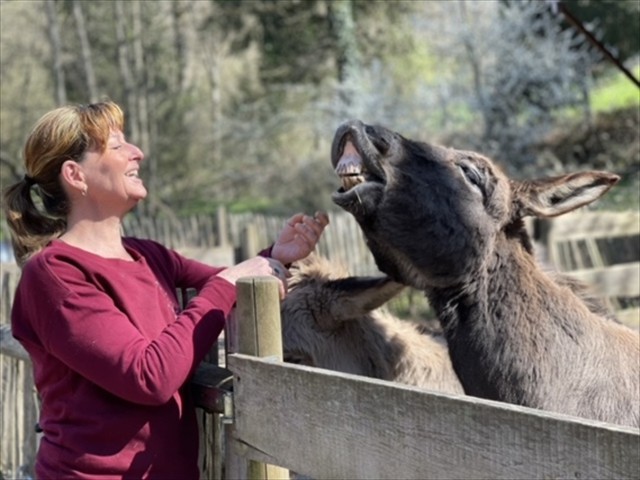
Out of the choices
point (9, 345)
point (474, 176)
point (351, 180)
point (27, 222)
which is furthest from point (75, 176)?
point (9, 345)

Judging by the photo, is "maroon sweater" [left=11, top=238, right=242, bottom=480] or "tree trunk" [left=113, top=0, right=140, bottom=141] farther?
"tree trunk" [left=113, top=0, right=140, bottom=141]

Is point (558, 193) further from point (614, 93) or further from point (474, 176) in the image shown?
point (614, 93)

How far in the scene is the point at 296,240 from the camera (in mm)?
3102

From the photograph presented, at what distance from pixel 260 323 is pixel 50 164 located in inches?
32.4

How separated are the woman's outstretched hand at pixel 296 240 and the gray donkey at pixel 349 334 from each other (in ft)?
1.85

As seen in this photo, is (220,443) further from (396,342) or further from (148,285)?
(396,342)

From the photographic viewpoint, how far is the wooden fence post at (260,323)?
8.37 ft

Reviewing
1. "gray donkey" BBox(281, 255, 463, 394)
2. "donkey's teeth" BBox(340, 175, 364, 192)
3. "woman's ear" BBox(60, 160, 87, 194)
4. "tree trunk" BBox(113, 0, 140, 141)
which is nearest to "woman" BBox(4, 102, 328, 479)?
"woman's ear" BBox(60, 160, 87, 194)

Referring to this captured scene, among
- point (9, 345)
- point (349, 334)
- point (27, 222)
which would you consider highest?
point (27, 222)

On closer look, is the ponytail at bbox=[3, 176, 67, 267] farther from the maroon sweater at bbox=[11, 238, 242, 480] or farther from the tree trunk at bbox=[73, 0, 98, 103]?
the tree trunk at bbox=[73, 0, 98, 103]

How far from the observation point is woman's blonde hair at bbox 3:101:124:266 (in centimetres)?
265

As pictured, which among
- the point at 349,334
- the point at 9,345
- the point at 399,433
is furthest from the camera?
the point at 9,345

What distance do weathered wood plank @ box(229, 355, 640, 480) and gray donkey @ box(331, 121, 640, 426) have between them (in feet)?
2.74

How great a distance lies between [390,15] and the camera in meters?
24.5
